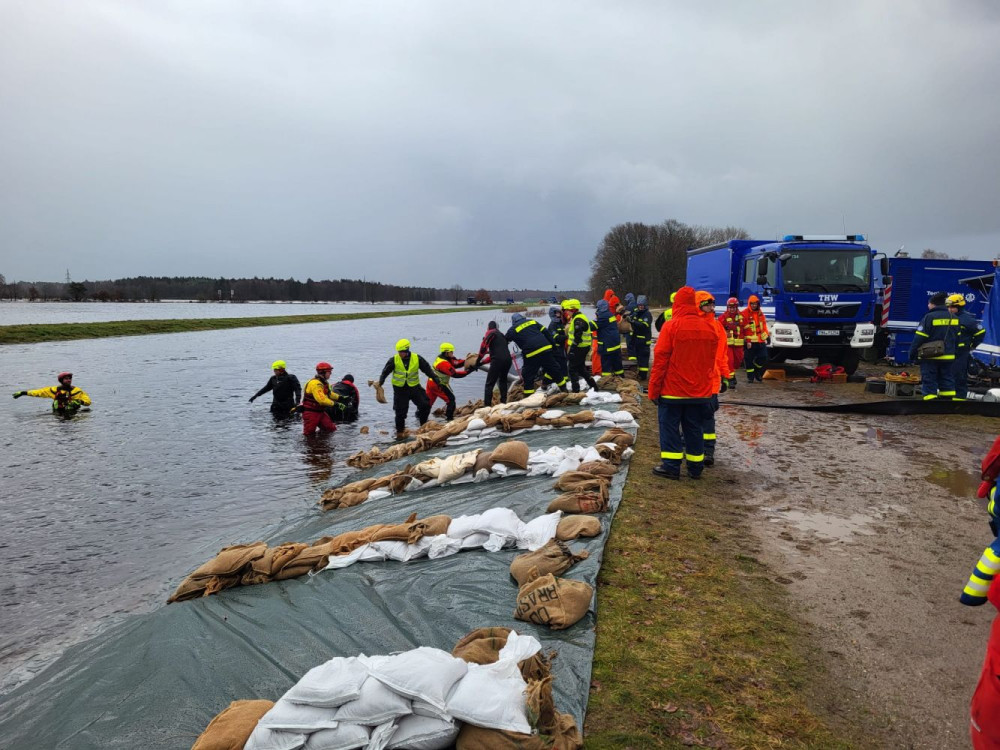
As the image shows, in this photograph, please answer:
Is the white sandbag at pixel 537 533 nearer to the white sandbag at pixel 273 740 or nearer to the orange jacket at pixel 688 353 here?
the orange jacket at pixel 688 353

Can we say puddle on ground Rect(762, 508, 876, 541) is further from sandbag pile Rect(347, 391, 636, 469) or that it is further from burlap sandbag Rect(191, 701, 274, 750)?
burlap sandbag Rect(191, 701, 274, 750)

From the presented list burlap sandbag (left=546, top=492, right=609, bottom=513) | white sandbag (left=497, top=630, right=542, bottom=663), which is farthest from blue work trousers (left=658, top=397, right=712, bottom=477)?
white sandbag (left=497, top=630, right=542, bottom=663)

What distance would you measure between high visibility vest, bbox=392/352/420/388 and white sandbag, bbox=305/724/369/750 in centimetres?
908

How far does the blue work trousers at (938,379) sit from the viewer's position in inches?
402

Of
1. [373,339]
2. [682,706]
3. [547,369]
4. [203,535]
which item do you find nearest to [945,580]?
→ [682,706]

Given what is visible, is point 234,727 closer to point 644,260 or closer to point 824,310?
point 824,310

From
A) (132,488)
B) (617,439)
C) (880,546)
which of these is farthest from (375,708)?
(132,488)

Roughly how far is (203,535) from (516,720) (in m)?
5.82

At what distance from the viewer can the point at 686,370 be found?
638 centimetres

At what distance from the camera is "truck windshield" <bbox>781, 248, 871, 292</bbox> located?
46.2ft

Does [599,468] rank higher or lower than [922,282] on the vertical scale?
lower

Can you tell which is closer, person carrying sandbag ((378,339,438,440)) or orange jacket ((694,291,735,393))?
orange jacket ((694,291,735,393))

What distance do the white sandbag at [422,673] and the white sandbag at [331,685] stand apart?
0.07 m

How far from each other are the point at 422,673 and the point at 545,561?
165 cm
